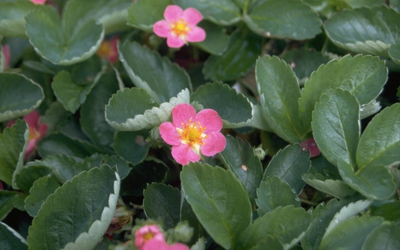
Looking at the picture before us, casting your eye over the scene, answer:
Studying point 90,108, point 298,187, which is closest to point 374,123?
point 298,187

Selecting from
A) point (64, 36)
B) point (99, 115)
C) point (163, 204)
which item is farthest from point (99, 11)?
point (163, 204)

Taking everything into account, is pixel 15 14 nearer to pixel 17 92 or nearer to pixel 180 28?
pixel 17 92

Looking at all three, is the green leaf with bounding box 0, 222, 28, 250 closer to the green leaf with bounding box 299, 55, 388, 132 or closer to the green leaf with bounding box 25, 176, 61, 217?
the green leaf with bounding box 25, 176, 61, 217

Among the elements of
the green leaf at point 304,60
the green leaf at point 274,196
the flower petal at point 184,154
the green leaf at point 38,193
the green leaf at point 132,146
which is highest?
the green leaf at point 304,60

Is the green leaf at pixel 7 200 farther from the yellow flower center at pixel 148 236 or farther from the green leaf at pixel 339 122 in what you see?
the green leaf at pixel 339 122

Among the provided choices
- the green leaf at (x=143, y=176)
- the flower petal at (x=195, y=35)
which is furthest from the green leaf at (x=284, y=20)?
the green leaf at (x=143, y=176)

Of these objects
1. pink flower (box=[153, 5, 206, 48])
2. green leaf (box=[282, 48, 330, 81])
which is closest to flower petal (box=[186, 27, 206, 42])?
pink flower (box=[153, 5, 206, 48])
